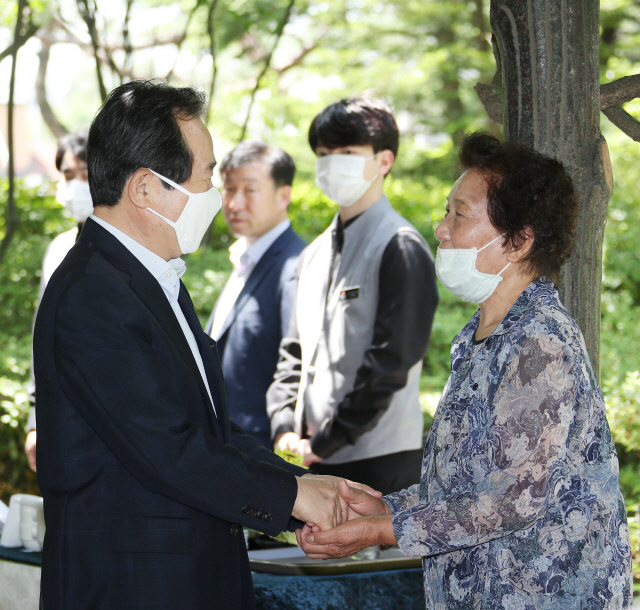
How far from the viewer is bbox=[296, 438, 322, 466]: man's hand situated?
348cm

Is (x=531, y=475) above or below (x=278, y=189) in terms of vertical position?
below

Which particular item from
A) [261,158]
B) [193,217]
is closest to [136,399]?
[193,217]

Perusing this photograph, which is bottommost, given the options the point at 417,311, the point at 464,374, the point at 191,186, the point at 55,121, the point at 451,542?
the point at 451,542

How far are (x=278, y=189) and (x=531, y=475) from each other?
2.88 m

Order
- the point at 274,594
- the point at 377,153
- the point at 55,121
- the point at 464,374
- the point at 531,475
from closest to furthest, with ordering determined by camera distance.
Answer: the point at 531,475 → the point at 464,374 → the point at 274,594 → the point at 377,153 → the point at 55,121

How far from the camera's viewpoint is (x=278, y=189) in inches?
178

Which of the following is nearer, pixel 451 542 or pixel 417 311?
pixel 451 542

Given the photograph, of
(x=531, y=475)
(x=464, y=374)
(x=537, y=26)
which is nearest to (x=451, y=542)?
(x=531, y=475)

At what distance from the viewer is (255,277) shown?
4.12m

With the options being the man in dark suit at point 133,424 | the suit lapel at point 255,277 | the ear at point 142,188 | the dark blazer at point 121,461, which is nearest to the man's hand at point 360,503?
the man in dark suit at point 133,424

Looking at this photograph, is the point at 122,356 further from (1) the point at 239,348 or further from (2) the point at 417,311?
(1) the point at 239,348

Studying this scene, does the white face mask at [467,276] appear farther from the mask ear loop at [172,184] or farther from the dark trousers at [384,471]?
the dark trousers at [384,471]

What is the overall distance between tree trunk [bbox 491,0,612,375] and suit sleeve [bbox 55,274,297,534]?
4.57 feet

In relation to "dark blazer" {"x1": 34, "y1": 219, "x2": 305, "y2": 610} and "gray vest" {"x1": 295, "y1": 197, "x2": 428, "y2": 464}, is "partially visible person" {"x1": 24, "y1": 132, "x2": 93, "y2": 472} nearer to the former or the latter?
"gray vest" {"x1": 295, "y1": 197, "x2": 428, "y2": 464}
